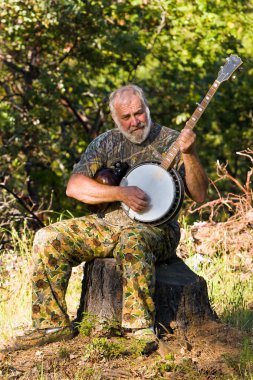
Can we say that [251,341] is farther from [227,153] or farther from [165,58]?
[227,153]

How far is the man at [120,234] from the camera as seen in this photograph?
5.12m

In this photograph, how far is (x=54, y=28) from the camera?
9.72 meters

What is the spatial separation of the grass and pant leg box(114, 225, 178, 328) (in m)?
0.21

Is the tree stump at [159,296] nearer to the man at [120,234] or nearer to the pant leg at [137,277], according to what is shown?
the man at [120,234]

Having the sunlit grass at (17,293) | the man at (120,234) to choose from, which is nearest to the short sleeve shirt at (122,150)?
the man at (120,234)

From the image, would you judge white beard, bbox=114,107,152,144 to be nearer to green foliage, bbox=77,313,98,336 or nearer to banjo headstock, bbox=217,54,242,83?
banjo headstock, bbox=217,54,242,83

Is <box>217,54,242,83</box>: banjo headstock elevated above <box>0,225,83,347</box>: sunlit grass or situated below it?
above

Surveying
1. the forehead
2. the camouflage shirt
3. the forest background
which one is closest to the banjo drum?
the camouflage shirt

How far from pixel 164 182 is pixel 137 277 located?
61 centimetres

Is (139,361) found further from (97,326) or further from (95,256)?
(95,256)

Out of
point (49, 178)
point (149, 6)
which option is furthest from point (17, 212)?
point (149, 6)

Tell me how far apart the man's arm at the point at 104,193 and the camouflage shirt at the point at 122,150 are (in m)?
0.11

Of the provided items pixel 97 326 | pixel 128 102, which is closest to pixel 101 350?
pixel 97 326

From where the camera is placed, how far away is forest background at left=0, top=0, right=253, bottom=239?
961 centimetres
